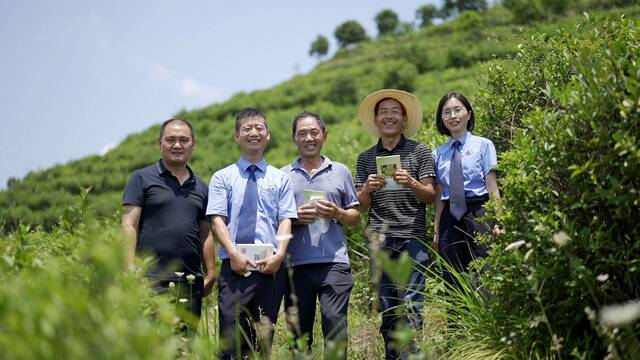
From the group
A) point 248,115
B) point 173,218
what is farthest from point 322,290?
point 248,115

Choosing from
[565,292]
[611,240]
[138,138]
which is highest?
[138,138]

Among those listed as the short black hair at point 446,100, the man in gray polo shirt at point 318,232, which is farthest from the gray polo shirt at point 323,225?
the short black hair at point 446,100

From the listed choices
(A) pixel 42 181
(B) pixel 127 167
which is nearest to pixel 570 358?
A: (B) pixel 127 167

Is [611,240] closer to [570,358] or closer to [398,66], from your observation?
[570,358]

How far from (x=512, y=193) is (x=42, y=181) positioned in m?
32.4

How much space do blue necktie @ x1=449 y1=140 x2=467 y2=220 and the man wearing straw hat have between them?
151 millimetres

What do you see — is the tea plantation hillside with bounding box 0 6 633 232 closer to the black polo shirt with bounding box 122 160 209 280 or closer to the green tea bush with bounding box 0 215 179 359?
the black polo shirt with bounding box 122 160 209 280

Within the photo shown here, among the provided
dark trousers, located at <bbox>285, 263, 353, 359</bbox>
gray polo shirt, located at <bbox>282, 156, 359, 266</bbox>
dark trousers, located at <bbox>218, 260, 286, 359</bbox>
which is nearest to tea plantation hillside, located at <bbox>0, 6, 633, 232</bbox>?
gray polo shirt, located at <bbox>282, 156, 359, 266</bbox>

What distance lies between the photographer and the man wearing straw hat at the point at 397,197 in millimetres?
4426

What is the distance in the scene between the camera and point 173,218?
167 inches

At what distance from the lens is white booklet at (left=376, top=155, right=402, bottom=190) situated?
4465 millimetres

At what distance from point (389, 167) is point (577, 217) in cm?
163

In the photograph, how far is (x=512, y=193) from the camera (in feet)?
11.2

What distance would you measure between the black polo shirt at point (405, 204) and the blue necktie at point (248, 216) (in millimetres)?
977
